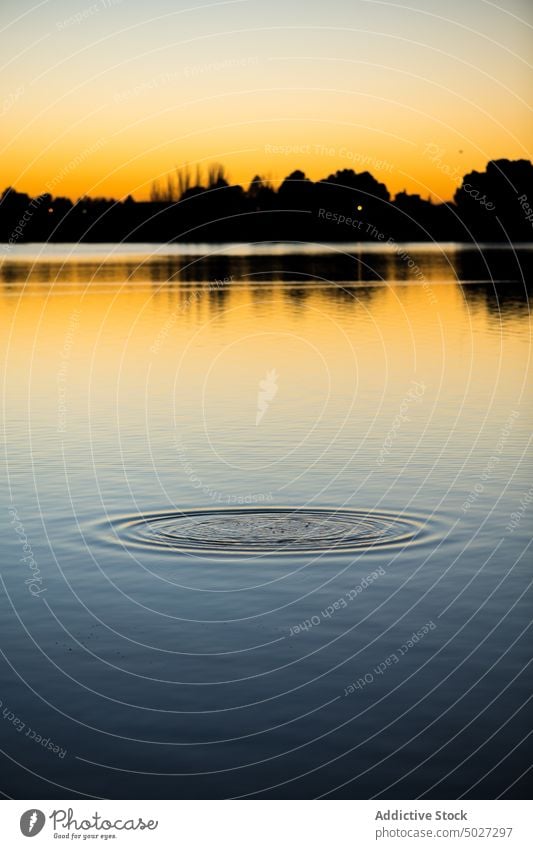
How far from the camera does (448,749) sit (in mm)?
24344

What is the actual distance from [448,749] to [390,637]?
621 centimetres

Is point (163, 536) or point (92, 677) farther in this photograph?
point (163, 536)

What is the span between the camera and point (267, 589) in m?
33.7

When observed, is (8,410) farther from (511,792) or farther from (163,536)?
(511,792)

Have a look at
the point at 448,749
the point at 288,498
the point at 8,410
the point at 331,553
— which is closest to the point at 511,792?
the point at 448,749

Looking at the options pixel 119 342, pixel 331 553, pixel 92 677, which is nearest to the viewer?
pixel 92 677
